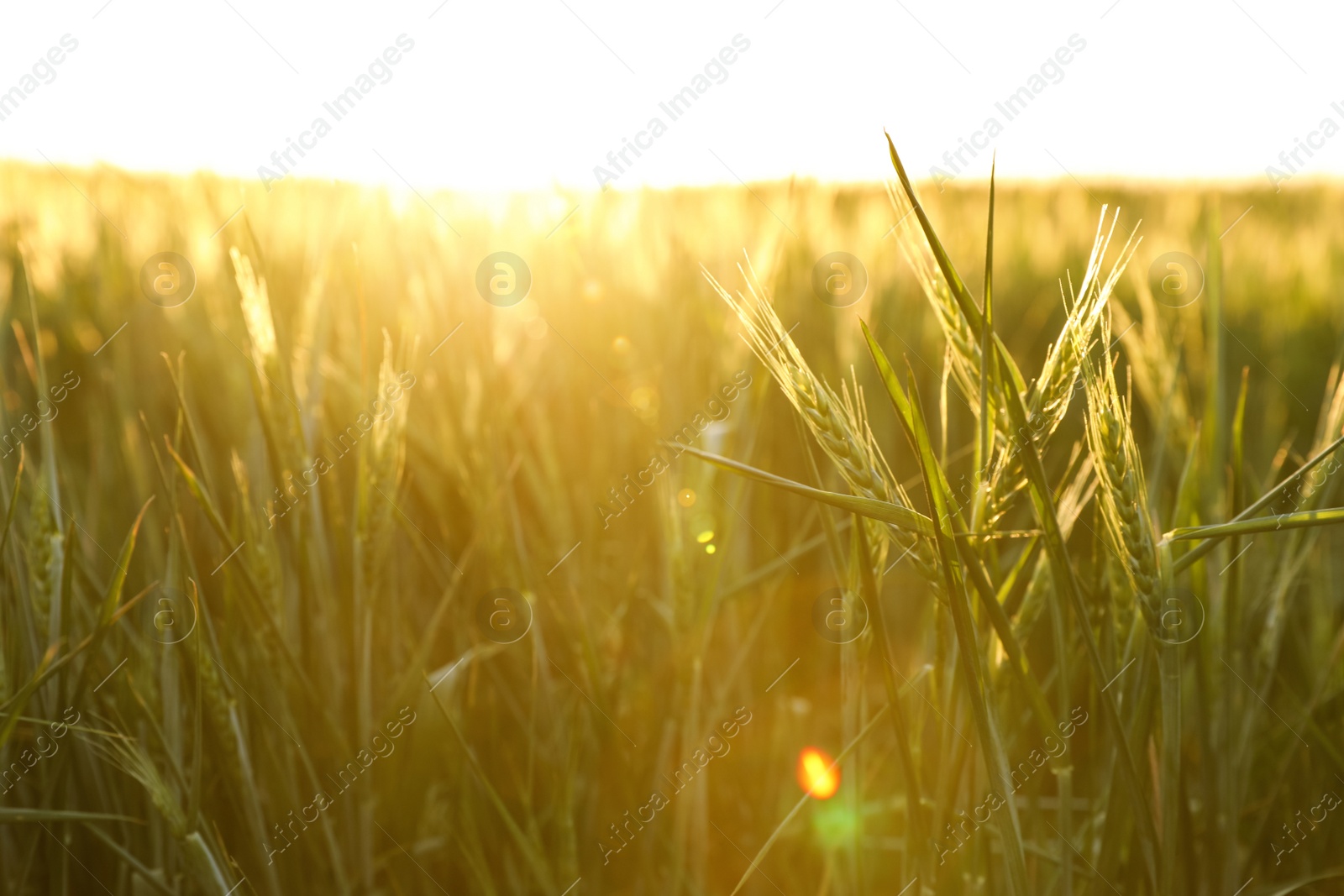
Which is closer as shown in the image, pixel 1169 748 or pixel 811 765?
pixel 1169 748

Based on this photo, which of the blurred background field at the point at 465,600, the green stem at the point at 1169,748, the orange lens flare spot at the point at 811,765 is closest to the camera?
the green stem at the point at 1169,748

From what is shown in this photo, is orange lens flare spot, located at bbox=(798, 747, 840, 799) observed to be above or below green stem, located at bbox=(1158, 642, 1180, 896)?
below

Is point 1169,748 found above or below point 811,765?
above

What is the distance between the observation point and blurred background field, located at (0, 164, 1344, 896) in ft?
2.84

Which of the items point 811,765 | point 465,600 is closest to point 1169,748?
point 811,765

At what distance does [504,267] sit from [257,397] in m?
1.30

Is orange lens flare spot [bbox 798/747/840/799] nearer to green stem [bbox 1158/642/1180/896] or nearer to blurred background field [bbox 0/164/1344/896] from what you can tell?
blurred background field [bbox 0/164/1344/896]

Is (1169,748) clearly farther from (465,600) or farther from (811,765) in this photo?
(465,600)

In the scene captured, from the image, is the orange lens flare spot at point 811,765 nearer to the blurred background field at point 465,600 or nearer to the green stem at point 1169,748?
the blurred background field at point 465,600

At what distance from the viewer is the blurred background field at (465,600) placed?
0.86 m

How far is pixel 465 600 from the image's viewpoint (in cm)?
129

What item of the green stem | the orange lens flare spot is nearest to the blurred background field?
the orange lens flare spot

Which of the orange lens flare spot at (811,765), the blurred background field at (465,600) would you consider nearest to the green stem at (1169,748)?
the blurred background field at (465,600)

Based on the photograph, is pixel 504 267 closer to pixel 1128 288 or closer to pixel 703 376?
pixel 703 376
